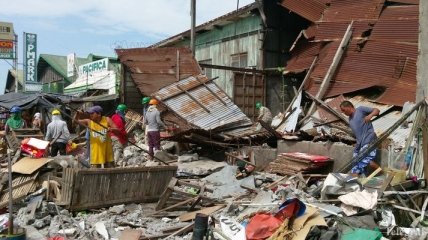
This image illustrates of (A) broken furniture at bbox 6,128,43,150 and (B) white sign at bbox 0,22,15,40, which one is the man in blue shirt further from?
(B) white sign at bbox 0,22,15,40

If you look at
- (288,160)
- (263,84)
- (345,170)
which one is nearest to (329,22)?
(263,84)

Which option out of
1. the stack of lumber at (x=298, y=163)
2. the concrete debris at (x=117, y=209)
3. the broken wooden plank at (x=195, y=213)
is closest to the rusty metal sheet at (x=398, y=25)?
the stack of lumber at (x=298, y=163)

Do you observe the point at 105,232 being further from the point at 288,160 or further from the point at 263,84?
the point at 263,84

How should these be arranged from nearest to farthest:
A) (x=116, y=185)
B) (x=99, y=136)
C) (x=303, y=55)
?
(x=116, y=185), (x=99, y=136), (x=303, y=55)

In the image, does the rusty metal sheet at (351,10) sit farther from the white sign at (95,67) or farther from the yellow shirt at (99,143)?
the white sign at (95,67)

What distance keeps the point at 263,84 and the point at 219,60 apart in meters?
3.07

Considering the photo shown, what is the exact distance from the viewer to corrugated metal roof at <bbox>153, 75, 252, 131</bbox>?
11883 mm

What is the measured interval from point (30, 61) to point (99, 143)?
27.2 m

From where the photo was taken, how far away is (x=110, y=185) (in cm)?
688

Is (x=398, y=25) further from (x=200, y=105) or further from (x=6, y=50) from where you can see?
(x=6, y=50)

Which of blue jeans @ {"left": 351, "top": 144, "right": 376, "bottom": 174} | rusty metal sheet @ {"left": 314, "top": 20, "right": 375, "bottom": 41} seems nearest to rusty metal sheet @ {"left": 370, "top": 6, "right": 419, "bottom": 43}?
rusty metal sheet @ {"left": 314, "top": 20, "right": 375, "bottom": 41}

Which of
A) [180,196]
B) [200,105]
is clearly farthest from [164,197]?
[200,105]

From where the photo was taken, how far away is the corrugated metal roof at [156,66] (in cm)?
1454

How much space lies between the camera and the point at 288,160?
9.09 metres
